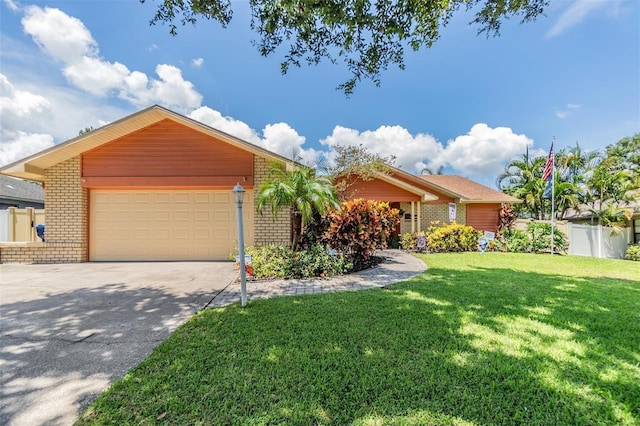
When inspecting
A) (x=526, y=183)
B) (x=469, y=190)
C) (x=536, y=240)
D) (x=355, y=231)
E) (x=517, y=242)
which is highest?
(x=526, y=183)

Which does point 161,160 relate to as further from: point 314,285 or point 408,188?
point 408,188

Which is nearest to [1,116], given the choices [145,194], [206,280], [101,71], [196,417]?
[101,71]

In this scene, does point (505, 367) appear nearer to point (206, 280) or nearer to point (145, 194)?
point (206, 280)

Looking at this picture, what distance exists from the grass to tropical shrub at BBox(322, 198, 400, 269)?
255 centimetres

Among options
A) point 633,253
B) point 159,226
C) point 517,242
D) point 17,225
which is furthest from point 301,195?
point 633,253

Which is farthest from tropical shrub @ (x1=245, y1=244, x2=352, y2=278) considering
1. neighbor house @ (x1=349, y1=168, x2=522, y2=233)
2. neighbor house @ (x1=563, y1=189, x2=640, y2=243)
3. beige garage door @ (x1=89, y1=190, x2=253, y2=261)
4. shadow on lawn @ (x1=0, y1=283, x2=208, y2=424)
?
neighbor house @ (x1=563, y1=189, x2=640, y2=243)

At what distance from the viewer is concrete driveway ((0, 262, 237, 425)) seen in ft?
7.59

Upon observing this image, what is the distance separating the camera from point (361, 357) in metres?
2.87

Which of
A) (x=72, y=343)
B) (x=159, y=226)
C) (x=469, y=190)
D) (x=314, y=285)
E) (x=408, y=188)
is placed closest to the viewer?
(x=72, y=343)

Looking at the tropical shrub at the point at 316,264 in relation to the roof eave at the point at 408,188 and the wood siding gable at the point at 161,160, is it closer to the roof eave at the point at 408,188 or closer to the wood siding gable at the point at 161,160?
the wood siding gable at the point at 161,160

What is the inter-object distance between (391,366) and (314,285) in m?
3.31

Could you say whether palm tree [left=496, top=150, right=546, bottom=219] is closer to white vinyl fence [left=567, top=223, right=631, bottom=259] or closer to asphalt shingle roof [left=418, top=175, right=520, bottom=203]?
asphalt shingle roof [left=418, top=175, right=520, bottom=203]

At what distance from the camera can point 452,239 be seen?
12.6m

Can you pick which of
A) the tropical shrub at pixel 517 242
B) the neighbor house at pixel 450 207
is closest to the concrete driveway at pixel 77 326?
the neighbor house at pixel 450 207
